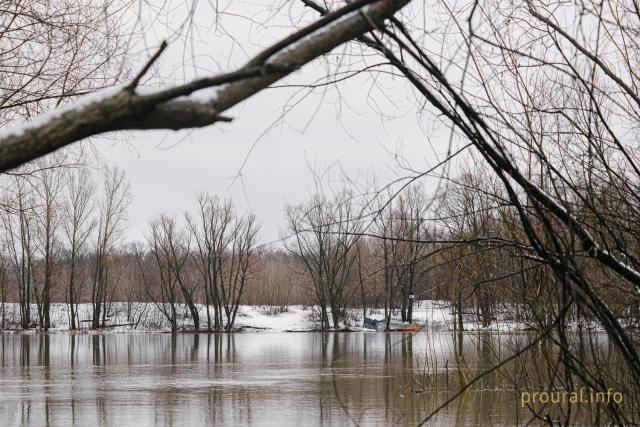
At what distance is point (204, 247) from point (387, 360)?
34094 millimetres

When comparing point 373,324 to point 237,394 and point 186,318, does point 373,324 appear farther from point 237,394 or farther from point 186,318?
point 237,394

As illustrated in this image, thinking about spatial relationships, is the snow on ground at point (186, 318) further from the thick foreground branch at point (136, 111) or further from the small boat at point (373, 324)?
the thick foreground branch at point (136, 111)

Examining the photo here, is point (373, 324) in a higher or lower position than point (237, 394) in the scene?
lower

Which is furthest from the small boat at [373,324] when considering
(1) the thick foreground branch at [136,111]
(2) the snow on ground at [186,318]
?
(1) the thick foreground branch at [136,111]

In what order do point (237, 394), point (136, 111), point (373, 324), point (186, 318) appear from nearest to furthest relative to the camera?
point (136, 111), point (237, 394), point (373, 324), point (186, 318)

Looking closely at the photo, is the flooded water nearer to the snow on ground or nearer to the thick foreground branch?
the thick foreground branch

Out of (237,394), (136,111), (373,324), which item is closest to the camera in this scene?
(136,111)

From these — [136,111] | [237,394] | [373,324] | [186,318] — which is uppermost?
[136,111]

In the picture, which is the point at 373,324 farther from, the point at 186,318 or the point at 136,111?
the point at 136,111

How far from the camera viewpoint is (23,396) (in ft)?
41.8

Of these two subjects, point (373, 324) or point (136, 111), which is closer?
point (136, 111)

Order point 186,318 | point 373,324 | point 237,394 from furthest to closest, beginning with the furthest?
point 186,318 → point 373,324 → point 237,394

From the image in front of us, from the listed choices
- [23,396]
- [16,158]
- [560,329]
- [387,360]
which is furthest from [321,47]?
[387,360]

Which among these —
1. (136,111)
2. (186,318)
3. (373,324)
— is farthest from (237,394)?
(186,318)
